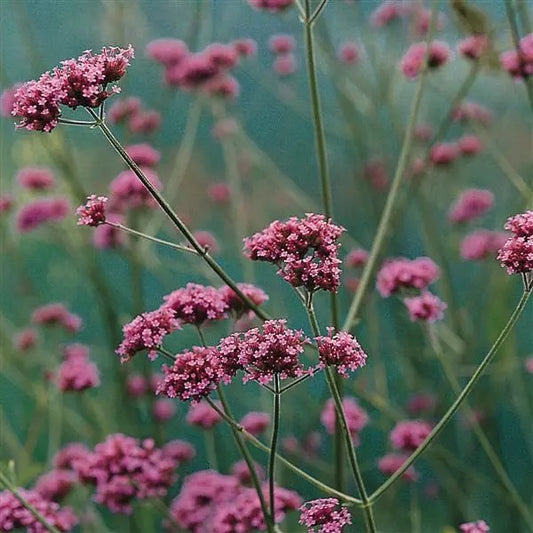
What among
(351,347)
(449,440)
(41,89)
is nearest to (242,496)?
(351,347)

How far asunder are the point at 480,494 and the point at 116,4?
1.26 m

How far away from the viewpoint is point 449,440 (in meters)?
2.04

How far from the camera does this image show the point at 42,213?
1722 millimetres

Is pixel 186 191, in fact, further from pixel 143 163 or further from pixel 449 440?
pixel 449 440

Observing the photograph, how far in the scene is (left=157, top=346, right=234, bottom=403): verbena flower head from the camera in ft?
2.72

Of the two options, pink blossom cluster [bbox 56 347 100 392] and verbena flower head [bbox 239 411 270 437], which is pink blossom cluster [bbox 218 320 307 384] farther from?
verbena flower head [bbox 239 411 270 437]

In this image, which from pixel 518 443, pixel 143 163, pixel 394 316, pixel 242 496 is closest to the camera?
pixel 242 496

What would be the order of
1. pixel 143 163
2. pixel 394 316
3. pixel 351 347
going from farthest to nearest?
pixel 394 316 < pixel 143 163 < pixel 351 347

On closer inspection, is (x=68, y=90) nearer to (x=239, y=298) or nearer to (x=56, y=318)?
(x=239, y=298)

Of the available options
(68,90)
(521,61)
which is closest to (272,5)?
(521,61)

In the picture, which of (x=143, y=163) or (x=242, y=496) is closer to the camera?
(x=242, y=496)

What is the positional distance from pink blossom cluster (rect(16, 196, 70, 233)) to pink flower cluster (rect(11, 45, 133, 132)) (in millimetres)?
883

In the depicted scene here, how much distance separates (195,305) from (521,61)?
67cm

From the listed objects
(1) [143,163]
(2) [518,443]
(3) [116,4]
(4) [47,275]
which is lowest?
(2) [518,443]
